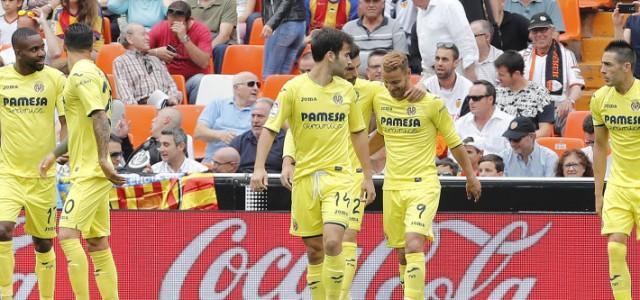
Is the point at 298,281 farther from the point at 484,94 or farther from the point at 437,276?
the point at 484,94

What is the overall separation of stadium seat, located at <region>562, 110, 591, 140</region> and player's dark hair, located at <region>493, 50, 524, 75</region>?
2.41 ft

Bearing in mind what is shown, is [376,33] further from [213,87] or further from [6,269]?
[6,269]

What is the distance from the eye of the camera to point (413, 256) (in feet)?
42.1

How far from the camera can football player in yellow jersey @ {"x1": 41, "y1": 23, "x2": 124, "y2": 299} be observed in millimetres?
12492

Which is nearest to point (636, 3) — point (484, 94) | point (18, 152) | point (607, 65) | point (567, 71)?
point (567, 71)

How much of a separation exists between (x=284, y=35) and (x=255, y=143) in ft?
9.62

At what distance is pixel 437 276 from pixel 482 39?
432 centimetres

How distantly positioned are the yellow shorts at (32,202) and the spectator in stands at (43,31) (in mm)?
4979

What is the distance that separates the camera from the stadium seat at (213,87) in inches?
713

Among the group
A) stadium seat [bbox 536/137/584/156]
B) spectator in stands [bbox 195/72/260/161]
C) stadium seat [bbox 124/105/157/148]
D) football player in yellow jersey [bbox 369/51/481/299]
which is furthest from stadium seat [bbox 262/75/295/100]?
football player in yellow jersey [bbox 369/51/481/299]

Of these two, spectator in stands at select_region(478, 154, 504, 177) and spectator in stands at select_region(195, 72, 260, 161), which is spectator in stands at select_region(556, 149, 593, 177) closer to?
spectator in stands at select_region(478, 154, 504, 177)

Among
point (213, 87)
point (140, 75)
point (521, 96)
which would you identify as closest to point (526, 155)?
point (521, 96)

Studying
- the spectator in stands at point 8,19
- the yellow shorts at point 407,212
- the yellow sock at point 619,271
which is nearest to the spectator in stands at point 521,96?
the yellow shorts at point 407,212

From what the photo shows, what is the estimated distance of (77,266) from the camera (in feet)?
41.9
